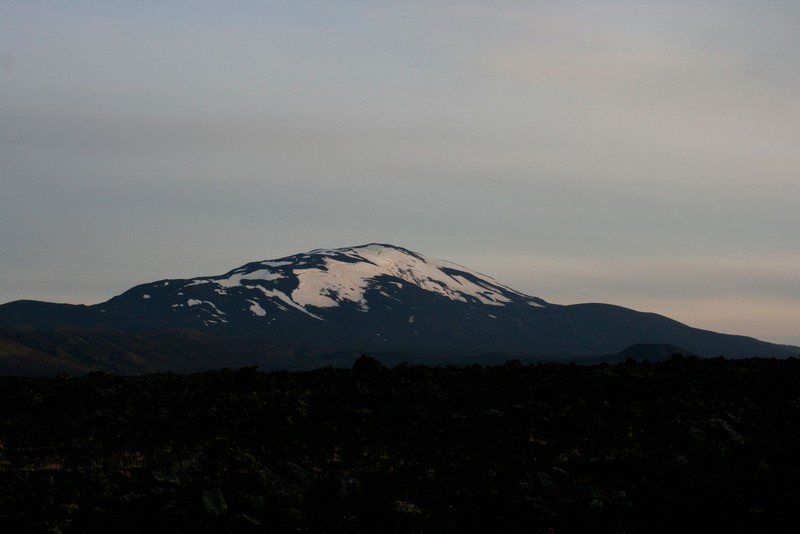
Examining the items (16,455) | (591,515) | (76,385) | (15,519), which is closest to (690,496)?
(591,515)

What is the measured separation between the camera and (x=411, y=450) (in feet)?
113

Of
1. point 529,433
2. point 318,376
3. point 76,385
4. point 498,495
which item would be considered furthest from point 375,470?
point 76,385

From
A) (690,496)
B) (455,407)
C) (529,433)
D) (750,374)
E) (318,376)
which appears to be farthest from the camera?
(318,376)

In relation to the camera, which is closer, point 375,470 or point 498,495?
point 498,495

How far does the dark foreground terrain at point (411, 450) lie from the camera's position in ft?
88.7

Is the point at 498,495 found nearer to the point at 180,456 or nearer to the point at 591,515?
the point at 591,515

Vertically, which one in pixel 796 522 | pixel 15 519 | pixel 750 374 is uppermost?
pixel 750 374

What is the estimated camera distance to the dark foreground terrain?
27047 mm

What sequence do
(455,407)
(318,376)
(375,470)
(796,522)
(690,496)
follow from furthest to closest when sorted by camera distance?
(318,376)
(455,407)
(375,470)
(690,496)
(796,522)

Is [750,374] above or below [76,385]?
above

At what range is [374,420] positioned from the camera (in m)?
38.4

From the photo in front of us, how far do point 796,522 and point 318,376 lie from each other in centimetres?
2652

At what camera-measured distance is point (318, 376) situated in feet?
159

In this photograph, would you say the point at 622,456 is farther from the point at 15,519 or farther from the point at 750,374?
the point at 15,519
